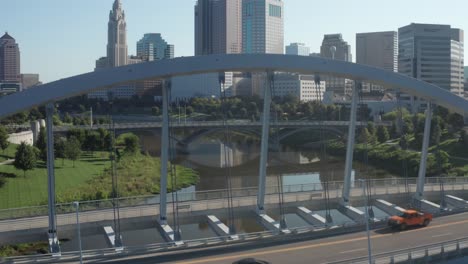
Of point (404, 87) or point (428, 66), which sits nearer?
point (404, 87)

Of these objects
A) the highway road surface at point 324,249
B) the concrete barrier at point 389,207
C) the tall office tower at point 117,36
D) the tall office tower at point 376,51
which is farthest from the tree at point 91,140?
the tall office tower at point 117,36

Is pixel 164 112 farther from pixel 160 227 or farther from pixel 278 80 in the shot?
pixel 278 80

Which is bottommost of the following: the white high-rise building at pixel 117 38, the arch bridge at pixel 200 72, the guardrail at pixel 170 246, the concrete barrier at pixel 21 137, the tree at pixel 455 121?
the guardrail at pixel 170 246

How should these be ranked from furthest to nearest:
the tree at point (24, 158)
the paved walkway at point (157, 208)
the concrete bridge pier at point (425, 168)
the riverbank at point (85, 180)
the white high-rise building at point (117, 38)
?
the white high-rise building at point (117, 38), the tree at point (24, 158), the riverbank at point (85, 180), the concrete bridge pier at point (425, 168), the paved walkway at point (157, 208)

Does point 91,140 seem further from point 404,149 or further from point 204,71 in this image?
point 204,71

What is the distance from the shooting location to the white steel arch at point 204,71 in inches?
587

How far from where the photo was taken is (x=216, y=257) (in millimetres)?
14672

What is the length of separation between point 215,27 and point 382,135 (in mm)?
120885

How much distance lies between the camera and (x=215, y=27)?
165 metres

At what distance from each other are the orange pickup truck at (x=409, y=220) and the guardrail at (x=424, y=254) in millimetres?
3014

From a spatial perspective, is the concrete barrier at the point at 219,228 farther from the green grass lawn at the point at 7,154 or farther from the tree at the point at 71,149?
the green grass lawn at the point at 7,154

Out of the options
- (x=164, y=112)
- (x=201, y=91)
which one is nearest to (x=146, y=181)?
(x=164, y=112)

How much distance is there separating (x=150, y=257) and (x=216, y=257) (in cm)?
181

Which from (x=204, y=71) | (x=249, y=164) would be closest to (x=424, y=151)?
(x=204, y=71)
